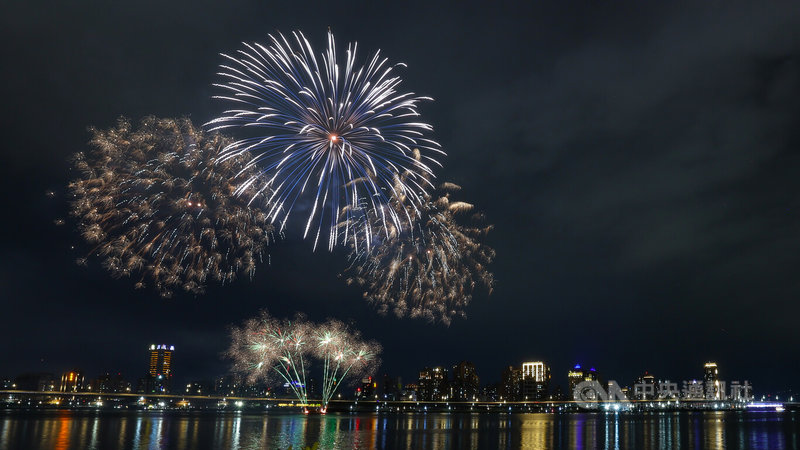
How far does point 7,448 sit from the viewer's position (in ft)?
152

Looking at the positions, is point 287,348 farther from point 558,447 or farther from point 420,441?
point 558,447

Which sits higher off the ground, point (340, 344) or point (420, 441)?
point (340, 344)

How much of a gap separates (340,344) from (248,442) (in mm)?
22595

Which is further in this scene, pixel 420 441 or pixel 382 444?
pixel 420 441

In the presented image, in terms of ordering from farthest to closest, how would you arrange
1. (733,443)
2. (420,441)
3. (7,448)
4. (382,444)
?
(733,443)
(420,441)
(382,444)
(7,448)

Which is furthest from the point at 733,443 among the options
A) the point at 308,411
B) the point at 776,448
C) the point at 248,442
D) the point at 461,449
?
the point at 308,411

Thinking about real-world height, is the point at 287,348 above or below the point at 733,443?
above

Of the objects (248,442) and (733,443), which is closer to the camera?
(248,442)

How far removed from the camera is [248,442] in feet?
178

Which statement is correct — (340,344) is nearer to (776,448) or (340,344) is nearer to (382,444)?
(382,444)

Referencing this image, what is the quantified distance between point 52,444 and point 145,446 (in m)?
7.94

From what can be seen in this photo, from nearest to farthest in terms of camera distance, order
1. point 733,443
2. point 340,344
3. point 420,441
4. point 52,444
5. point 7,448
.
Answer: point 7,448
point 52,444
point 420,441
point 733,443
point 340,344

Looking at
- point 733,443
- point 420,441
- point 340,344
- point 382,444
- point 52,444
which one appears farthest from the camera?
point 340,344

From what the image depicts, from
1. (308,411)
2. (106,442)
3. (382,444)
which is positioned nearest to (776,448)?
(382,444)
